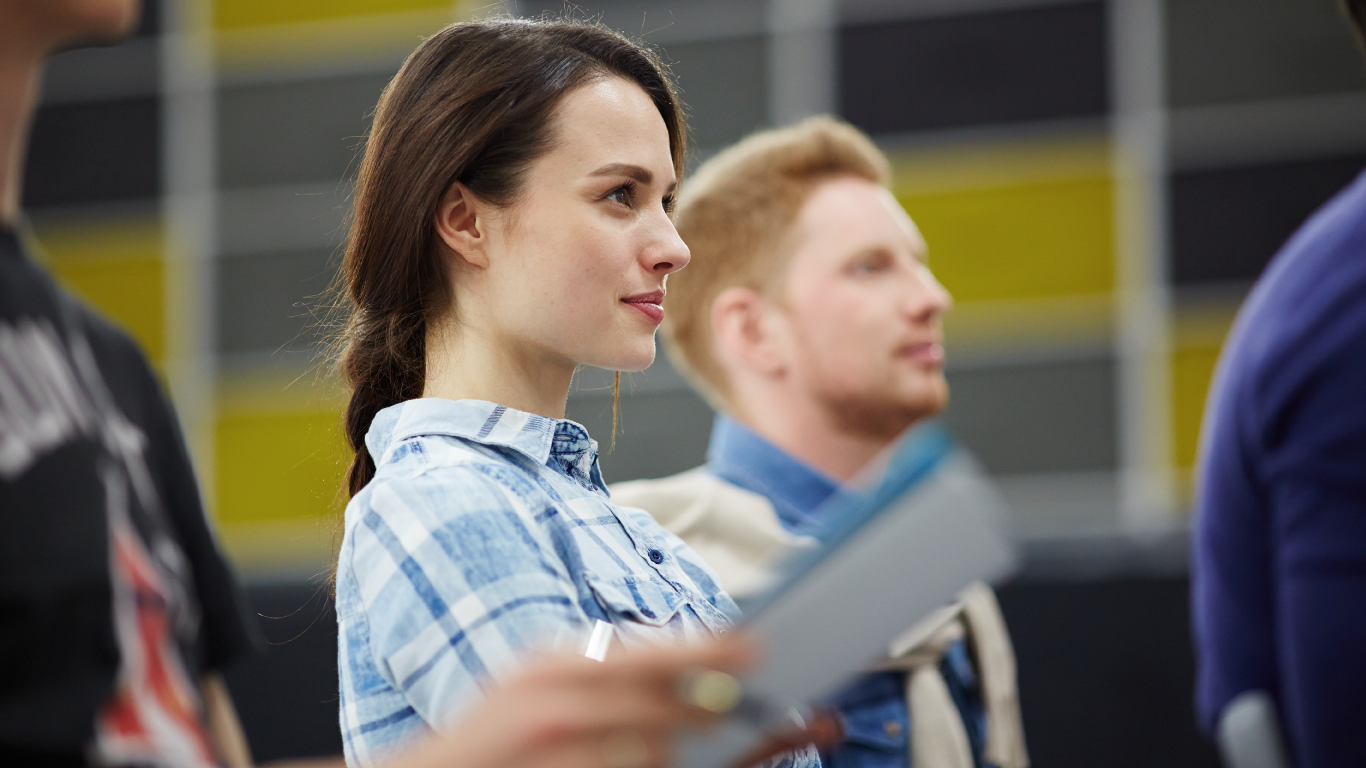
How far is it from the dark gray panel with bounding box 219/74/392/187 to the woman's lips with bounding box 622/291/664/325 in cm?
535

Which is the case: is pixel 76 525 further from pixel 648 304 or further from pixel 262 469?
pixel 262 469

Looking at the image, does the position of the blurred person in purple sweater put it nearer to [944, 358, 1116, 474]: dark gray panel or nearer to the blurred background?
the blurred background

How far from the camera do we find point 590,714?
544mm

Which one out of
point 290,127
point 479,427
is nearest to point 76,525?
point 479,427

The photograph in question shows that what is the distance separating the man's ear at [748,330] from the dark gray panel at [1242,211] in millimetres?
3925

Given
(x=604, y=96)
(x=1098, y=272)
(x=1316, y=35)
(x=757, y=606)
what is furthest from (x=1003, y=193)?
(x=757, y=606)

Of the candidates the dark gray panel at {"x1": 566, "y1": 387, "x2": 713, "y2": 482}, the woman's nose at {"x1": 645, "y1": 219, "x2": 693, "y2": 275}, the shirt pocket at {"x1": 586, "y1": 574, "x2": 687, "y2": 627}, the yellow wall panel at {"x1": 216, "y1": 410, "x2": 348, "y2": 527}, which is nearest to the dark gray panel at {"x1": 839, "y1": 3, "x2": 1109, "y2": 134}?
the dark gray panel at {"x1": 566, "y1": 387, "x2": 713, "y2": 482}

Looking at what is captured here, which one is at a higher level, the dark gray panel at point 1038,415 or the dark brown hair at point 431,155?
the dark brown hair at point 431,155

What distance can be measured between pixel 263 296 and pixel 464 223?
5432 millimetres

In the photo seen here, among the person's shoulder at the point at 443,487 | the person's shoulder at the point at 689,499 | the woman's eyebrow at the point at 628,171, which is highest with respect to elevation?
the woman's eyebrow at the point at 628,171

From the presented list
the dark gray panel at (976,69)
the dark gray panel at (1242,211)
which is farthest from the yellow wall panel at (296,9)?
the dark gray panel at (1242,211)

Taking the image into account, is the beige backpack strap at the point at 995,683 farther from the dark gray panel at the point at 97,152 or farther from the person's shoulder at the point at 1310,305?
the dark gray panel at the point at 97,152

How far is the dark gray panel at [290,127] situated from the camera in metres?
6.27

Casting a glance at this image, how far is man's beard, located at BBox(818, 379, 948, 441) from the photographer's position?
1.91 metres
